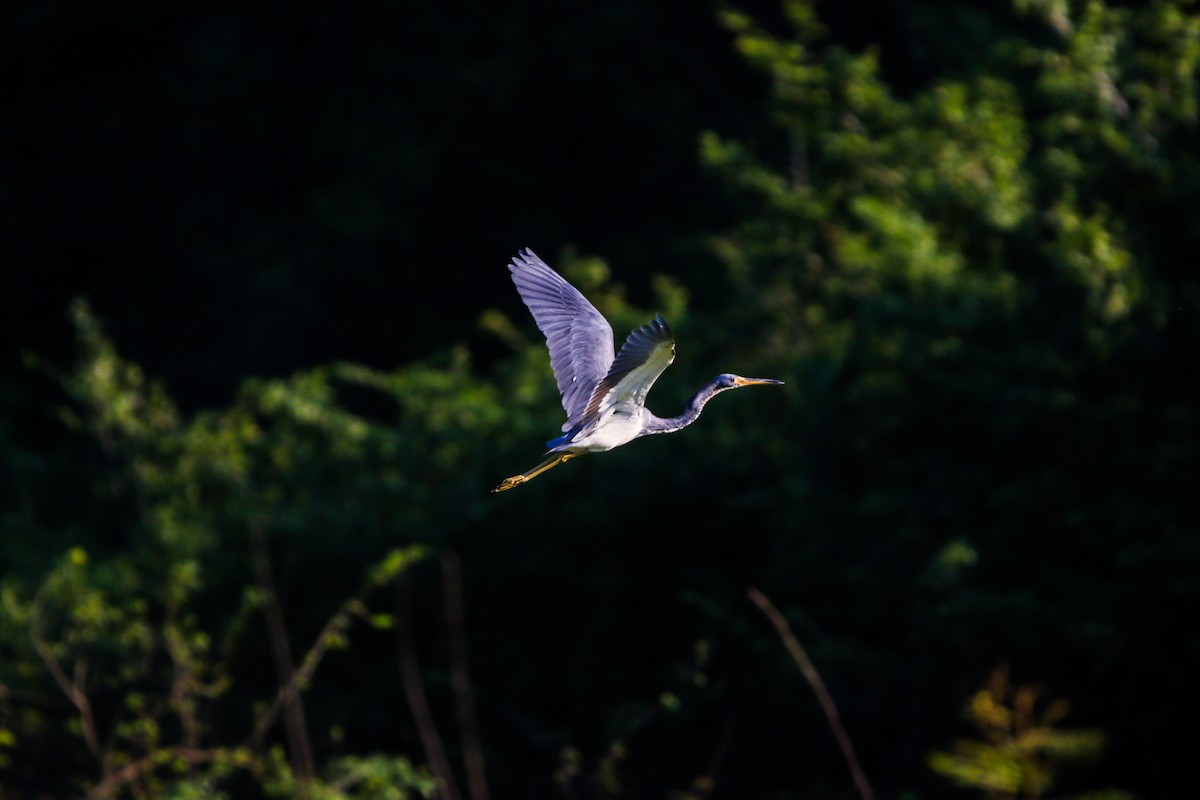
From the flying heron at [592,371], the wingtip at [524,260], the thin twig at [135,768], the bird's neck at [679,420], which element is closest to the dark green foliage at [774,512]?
the thin twig at [135,768]

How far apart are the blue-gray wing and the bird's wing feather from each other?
0.48 meters

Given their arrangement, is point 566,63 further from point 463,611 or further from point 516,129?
point 463,611

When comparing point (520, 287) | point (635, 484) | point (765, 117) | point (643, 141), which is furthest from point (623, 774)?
point (643, 141)

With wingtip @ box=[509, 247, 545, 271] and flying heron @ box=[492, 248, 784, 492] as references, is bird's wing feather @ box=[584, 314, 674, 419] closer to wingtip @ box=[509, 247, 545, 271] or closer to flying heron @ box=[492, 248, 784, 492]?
flying heron @ box=[492, 248, 784, 492]

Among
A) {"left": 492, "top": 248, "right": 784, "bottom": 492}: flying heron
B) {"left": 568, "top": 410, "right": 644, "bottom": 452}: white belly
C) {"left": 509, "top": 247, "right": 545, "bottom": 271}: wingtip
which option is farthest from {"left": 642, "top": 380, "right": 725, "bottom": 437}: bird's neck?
{"left": 509, "top": 247, "right": 545, "bottom": 271}: wingtip

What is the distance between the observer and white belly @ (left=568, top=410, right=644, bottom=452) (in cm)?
681

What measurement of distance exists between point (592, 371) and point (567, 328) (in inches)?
12.3

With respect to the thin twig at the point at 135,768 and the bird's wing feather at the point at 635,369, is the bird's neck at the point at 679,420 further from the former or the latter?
the thin twig at the point at 135,768

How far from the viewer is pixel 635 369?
642 cm

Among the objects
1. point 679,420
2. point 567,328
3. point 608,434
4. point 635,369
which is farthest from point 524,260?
point 635,369

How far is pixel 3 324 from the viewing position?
26109 mm

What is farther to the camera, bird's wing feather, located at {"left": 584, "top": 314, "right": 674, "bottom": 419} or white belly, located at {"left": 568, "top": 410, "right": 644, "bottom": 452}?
white belly, located at {"left": 568, "top": 410, "right": 644, "bottom": 452}

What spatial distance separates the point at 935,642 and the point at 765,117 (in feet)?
37.3

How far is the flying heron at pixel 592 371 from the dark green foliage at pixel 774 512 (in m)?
1.17
